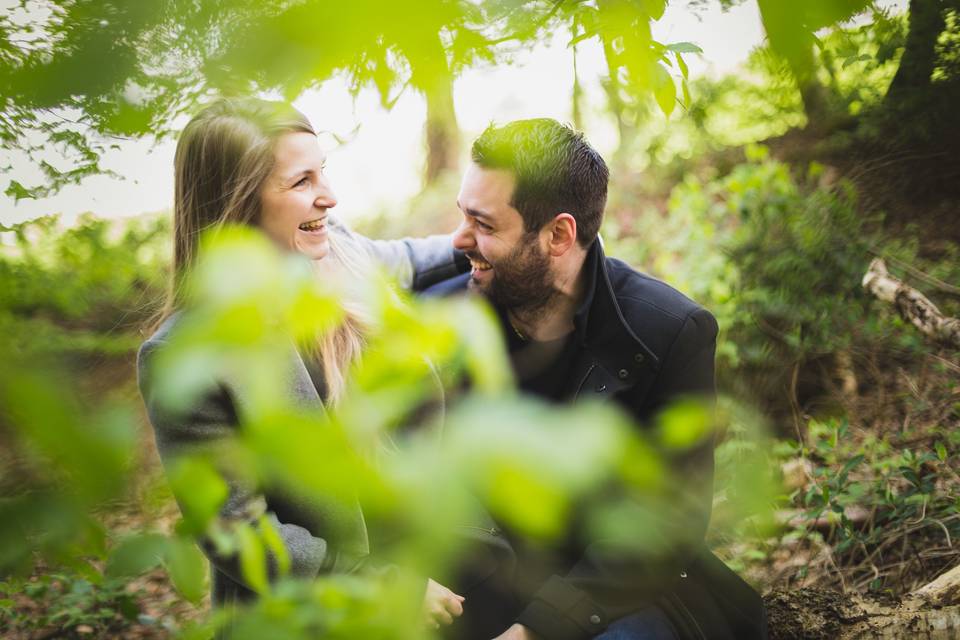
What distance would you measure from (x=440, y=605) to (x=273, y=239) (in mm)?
1225

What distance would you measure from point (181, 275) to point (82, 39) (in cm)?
125

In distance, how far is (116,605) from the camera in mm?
2936

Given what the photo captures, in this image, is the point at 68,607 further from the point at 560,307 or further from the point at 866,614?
the point at 866,614

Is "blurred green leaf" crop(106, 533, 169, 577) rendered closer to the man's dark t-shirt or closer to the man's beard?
the man's dark t-shirt

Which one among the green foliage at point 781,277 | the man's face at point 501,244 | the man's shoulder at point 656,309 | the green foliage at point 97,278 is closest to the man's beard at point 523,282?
the man's face at point 501,244

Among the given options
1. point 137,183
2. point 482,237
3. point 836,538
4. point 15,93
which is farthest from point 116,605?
point 836,538

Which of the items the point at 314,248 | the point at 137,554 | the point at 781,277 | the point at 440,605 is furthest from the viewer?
the point at 781,277

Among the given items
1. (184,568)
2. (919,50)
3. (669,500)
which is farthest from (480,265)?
(919,50)

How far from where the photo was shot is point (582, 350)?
2.05m

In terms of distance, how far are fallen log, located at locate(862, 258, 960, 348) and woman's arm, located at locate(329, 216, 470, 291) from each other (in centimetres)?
214

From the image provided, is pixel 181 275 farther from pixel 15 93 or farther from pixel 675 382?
pixel 675 382

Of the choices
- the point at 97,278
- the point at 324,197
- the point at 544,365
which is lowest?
the point at 97,278

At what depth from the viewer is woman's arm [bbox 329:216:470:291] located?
8.08 ft

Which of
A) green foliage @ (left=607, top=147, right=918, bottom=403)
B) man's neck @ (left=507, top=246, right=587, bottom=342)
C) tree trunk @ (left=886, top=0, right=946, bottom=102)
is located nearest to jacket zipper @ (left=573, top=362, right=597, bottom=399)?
man's neck @ (left=507, top=246, right=587, bottom=342)
